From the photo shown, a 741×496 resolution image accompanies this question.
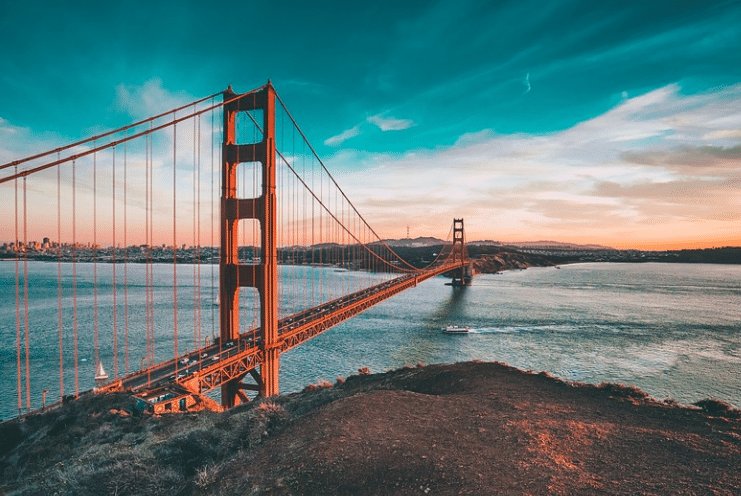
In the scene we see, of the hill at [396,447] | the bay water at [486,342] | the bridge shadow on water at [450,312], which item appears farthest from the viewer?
the bridge shadow on water at [450,312]

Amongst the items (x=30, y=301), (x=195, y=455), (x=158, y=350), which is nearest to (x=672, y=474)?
(x=195, y=455)

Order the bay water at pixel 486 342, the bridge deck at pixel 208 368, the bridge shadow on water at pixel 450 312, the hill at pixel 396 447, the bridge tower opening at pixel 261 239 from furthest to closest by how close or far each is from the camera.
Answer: the bridge shadow on water at pixel 450 312
the bay water at pixel 486 342
the bridge tower opening at pixel 261 239
the bridge deck at pixel 208 368
the hill at pixel 396 447

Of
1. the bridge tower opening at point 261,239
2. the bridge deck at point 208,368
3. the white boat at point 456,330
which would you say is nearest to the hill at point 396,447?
the bridge deck at point 208,368

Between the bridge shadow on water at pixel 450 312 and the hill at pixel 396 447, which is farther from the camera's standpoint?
the bridge shadow on water at pixel 450 312

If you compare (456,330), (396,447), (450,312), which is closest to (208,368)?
(396,447)

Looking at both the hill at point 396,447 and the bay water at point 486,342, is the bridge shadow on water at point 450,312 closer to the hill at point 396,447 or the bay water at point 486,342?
the bay water at point 486,342

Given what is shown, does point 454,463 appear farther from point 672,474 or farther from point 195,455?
point 195,455

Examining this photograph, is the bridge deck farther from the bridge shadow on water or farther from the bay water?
the bridge shadow on water
